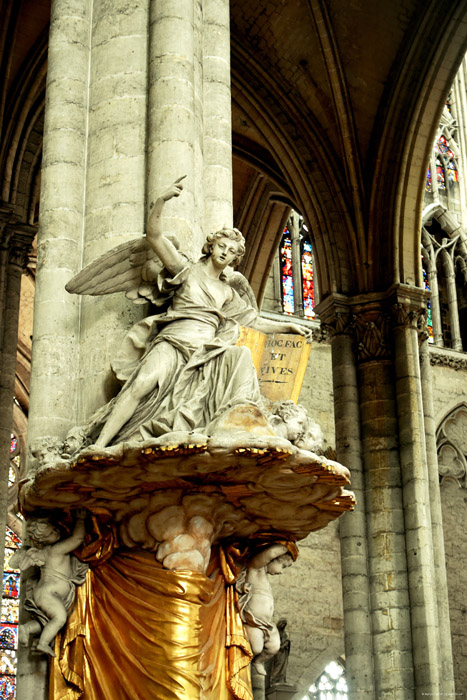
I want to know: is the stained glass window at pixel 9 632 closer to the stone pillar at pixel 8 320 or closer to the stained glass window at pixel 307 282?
the stone pillar at pixel 8 320

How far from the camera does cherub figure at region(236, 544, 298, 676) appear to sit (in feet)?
21.9

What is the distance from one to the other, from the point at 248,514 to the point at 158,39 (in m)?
3.22

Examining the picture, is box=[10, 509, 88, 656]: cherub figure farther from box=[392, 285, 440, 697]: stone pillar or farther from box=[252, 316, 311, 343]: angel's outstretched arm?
box=[392, 285, 440, 697]: stone pillar

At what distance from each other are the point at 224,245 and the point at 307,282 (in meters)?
Answer: 16.6

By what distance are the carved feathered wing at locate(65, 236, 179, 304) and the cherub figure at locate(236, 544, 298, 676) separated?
166 cm

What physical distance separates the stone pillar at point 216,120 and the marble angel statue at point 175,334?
0.70 m

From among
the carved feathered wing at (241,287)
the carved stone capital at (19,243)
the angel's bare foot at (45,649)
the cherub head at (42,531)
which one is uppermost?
the carved stone capital at (19,243)

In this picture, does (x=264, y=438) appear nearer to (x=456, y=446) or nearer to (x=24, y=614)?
(x=24, y=614)

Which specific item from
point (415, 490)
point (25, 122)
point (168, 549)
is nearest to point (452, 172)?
point (25, 122)

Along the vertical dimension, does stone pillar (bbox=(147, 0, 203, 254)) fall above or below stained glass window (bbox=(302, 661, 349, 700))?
above

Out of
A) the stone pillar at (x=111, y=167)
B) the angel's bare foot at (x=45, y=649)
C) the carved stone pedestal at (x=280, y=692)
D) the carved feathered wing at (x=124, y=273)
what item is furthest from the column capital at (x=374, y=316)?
the angel's bare foot at (x=45, y=649)

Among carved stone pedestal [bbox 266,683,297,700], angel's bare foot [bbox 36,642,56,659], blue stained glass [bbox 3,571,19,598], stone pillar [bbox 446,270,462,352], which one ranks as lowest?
angel's bare foot [bbox 36,642,56,659]

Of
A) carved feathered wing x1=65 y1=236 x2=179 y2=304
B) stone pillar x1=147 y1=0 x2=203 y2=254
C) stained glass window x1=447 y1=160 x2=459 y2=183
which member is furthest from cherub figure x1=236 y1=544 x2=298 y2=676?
stained glass window x1=447 y1=160 x2=459 y2=183

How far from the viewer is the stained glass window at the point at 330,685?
1981 cm
